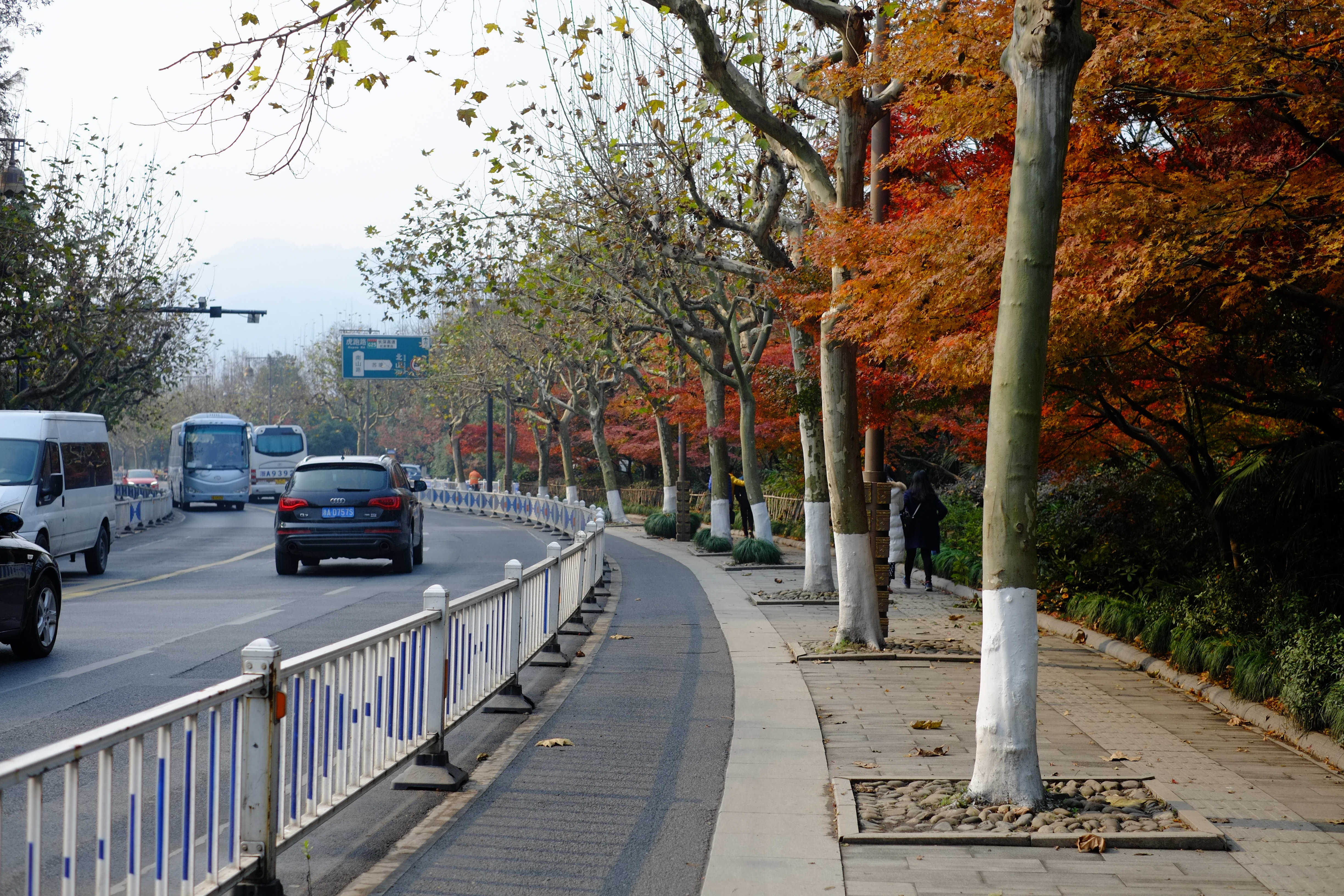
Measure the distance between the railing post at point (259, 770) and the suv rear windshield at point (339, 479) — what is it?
50.6 ft

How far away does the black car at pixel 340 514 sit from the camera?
19.5 metres

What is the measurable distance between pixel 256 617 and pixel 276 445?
4392 cm

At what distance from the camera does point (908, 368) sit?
14.1 m

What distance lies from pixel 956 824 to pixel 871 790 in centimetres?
79

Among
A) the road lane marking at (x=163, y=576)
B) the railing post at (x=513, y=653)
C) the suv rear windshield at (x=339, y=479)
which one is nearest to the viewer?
the railing post at (x=513, y=653)

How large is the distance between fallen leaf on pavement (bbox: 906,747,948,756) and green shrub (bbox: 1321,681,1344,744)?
2.42 meters

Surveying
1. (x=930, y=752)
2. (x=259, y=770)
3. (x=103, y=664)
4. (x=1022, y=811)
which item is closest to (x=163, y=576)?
(x=103, y=664)

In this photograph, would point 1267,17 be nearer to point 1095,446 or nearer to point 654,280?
point 1095,446

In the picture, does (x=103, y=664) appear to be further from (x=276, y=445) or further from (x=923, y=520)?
(x=276, y=445)

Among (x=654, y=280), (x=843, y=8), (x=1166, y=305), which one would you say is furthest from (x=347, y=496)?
(x=1166, y=305)

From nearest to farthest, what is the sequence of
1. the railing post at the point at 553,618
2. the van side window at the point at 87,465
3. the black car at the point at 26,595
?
the black car at the point at 26,595 < the railing post at the point at 553,618 < the van side window at the point at 87,465

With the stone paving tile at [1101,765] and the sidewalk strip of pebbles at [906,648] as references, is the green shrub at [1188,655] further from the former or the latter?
the sidewalk strip of pebbles at [906,648]

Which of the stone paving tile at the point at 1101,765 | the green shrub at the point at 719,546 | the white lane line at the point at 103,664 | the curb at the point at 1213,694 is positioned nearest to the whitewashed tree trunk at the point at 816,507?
the curb at the point at 1213,694

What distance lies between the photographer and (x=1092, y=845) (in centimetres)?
577
